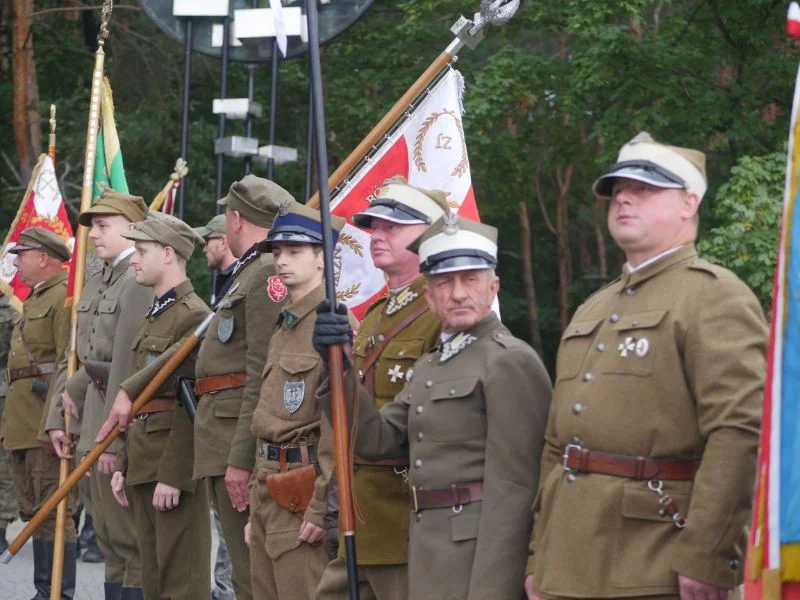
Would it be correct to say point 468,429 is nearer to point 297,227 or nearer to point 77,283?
point 297,227

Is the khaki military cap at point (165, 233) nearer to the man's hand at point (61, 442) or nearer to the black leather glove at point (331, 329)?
the man's hand at point (61, 442)

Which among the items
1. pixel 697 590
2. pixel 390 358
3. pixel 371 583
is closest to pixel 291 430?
pixel 390 358

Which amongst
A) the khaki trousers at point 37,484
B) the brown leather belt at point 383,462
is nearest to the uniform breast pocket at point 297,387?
the brown leather belt at point 383,462

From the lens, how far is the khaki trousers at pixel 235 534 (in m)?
7.03

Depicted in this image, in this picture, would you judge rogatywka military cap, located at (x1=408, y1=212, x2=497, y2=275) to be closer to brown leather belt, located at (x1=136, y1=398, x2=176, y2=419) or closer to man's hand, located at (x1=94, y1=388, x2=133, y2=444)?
man's hand, located at (x1=94, y1=388, x2=133, y2=444)

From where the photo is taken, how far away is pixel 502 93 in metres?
23.0

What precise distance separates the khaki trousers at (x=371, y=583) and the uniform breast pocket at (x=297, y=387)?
0.84 meters

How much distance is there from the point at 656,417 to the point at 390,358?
5.15 ft

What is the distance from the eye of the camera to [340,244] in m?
7.25

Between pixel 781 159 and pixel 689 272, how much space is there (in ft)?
47.0

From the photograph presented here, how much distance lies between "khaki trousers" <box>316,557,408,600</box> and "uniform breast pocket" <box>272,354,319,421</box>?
838mm

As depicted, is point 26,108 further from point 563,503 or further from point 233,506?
point 563,503

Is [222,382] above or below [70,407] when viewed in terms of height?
above

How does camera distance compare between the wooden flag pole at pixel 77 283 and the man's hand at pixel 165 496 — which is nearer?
the man's hand at pixel 165 496
